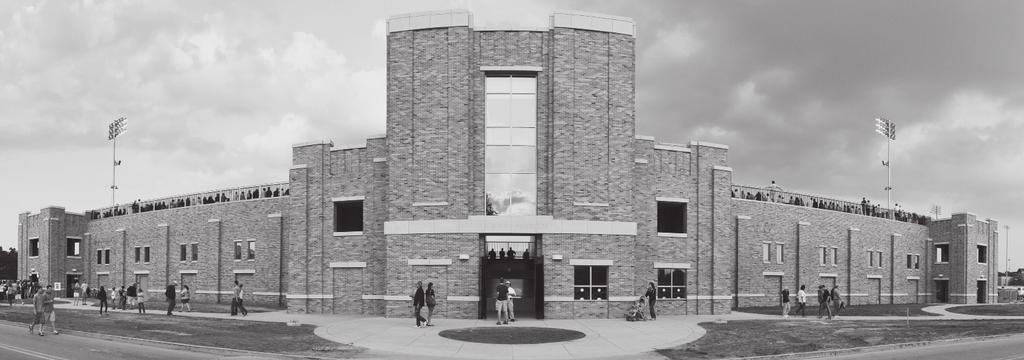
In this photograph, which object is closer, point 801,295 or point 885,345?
point 885,345

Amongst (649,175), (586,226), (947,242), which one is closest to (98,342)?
(586,226)

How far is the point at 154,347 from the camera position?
2625 cm

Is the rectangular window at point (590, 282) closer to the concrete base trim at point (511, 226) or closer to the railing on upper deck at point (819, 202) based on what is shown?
the concrete base trim at point (511, 226)

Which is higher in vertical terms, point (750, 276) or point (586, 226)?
point (586, 226)

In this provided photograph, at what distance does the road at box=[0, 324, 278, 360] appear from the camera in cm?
2323

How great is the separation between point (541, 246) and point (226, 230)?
28.9 metres

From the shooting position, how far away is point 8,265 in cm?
12006

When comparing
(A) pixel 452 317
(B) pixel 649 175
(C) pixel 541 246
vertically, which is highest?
(B) pixel 649 175

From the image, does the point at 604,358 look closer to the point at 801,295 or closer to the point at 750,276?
the point at 801,295

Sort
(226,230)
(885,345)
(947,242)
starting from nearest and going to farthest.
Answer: (885,345), (226,230), (947,242)

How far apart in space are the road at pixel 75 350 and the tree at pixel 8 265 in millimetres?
100504

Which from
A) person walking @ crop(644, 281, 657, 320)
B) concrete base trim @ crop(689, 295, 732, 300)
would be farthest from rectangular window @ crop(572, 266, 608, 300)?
concrete base trim @ crop(689, 295, 732, 300)

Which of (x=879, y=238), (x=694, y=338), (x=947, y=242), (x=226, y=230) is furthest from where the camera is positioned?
(x=947, y=242)

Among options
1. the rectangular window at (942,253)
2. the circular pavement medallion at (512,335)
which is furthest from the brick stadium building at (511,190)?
the rectangular window at (942,253)
